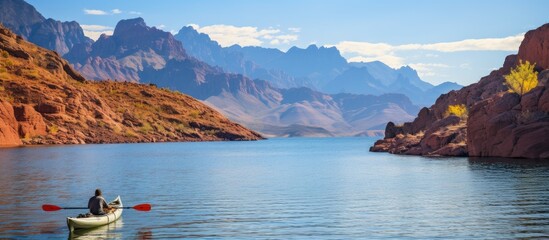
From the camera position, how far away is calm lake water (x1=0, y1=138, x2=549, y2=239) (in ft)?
117

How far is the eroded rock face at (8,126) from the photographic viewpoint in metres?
149

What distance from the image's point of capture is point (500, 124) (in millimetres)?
91312

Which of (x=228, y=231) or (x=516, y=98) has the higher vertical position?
(x=516, y=98)

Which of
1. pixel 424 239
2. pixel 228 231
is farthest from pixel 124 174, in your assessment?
pixel 424 239

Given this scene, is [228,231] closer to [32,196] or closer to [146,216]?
[146,216]

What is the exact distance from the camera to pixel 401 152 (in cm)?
12662

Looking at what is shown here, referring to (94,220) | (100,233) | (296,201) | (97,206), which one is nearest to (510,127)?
(296,201)

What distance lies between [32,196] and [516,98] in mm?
68828

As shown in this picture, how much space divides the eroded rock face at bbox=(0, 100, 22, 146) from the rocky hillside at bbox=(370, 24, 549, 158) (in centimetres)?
8526

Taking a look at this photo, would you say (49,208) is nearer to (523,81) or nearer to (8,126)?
(523,81)

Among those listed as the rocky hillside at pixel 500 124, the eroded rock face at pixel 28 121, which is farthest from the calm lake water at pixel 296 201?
the eroded rock face at pixel 28 121

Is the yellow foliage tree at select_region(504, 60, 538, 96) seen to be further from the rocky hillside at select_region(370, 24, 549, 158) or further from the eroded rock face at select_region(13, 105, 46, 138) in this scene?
the eroded rock face at select_region(13, 105, 46, 138)

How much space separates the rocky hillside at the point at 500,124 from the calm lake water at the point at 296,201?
6.94m

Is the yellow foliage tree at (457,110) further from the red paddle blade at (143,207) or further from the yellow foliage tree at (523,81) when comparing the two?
the red paddle blade at (143,207)
